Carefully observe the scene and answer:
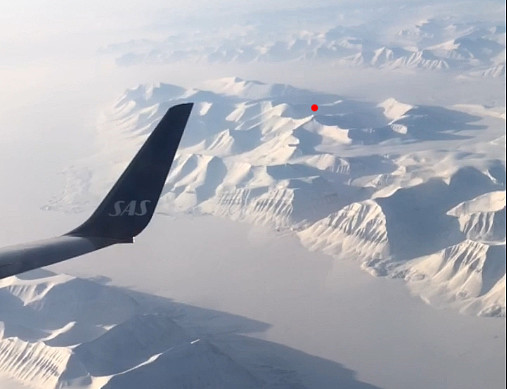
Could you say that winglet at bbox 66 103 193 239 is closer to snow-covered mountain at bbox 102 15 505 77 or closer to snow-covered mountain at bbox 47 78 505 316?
snow-covered mountain at bbox 47 78 505 316

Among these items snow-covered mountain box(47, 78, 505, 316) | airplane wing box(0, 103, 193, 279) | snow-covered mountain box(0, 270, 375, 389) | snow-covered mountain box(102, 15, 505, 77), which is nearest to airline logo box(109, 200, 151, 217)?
airplane wing box(0, 103, 193, 279)

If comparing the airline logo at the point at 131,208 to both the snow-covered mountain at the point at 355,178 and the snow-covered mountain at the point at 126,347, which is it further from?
the snow-covered mountain at the point at 355,178

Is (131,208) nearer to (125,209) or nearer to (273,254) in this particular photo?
(125,209)

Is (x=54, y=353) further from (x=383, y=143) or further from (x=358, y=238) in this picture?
(x=383, y=143)

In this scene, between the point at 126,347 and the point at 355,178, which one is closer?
the point at 126,347

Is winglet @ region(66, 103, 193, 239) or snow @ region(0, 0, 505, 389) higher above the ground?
winglet @ region(66, 103, 193, 239)

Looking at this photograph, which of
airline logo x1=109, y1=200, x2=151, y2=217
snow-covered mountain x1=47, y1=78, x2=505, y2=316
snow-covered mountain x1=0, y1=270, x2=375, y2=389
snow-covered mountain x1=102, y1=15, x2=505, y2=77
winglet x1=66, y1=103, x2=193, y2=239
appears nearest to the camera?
winglet x1=66, y1=103, x2=193, y2=239

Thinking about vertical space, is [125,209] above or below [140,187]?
below

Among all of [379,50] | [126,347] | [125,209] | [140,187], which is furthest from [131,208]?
[379,50]
